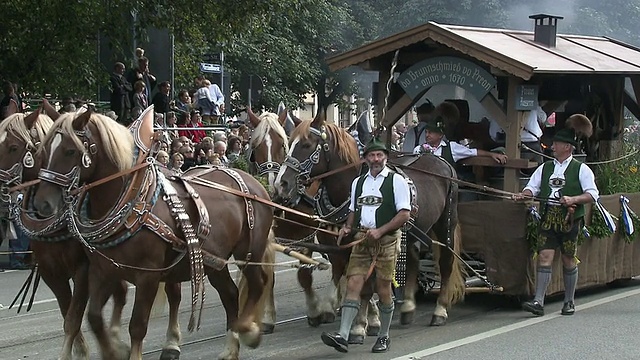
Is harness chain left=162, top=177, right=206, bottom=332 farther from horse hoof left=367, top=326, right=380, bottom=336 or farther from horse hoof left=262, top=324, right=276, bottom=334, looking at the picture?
horse hoof left=367, top=326, right=380, bottom=336

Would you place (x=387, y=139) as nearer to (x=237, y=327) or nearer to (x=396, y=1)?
(x=237, y=327)

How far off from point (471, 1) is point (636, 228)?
69.1 feet

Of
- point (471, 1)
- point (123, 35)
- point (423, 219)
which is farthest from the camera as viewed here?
point (471, 1)

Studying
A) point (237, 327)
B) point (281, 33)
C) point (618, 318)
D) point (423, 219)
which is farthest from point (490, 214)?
point (281, 33)

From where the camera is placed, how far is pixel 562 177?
9.62m

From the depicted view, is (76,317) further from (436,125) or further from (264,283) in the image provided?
(436,125)

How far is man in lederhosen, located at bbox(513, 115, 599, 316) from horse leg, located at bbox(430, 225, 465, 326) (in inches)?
26.3

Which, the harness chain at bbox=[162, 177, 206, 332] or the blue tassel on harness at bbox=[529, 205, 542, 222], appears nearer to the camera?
the harness chain at bbox=[162, 177, 206, 332]

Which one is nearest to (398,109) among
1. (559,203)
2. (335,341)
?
(559,203)

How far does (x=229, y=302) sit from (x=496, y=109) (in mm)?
3680

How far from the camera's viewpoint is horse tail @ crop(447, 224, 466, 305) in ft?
32.0

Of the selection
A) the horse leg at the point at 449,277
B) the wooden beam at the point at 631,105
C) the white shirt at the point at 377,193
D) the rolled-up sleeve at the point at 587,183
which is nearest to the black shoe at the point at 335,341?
the white shirt at the point at 377,193

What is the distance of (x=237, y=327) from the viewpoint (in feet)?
25.8

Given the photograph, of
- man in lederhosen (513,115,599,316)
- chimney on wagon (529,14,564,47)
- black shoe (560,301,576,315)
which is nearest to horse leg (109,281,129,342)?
man in lederhosen (513,115,599,316)
